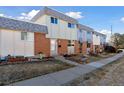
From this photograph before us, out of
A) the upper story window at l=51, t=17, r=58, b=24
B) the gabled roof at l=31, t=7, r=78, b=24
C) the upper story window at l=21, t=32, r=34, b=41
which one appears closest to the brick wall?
the gabled roof at l=31, t=7, r=78, b=24

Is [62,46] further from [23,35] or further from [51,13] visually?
[23,35]

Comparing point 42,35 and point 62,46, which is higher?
point 42,35

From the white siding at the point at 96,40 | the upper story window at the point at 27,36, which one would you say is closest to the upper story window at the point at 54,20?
the upper story window at the point at 27,36

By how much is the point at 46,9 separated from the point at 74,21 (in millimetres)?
7717

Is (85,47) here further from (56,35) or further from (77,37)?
(56,35)

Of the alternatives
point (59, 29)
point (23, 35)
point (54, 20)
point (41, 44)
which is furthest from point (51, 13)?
point (23, 35)

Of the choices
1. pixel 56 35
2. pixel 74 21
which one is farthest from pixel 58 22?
pixel 74 21

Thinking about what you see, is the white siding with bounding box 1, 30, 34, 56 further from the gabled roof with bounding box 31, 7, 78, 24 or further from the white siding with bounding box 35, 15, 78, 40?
the gabled roof with bounding box 31, 7, 78, 24

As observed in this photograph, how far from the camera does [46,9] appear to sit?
71.4 feet

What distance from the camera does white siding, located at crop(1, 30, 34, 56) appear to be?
16.6 metres

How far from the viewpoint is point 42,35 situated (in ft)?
69.6

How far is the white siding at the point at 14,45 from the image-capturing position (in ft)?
54.3

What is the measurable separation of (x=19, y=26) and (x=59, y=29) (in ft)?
23.7

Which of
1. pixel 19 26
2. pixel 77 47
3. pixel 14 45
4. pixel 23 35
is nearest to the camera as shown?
pixel 14 45
